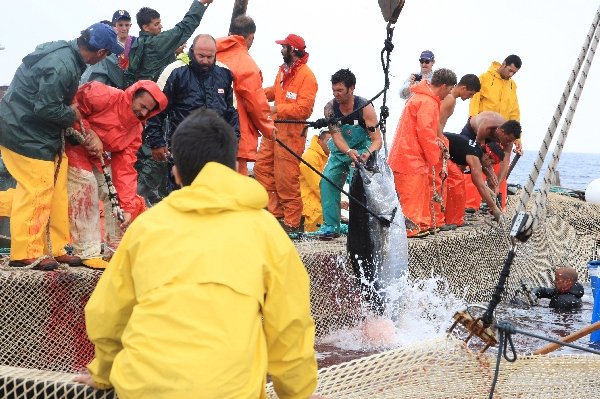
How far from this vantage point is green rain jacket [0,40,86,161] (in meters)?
6.84

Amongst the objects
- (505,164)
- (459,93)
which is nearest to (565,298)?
(505,164)

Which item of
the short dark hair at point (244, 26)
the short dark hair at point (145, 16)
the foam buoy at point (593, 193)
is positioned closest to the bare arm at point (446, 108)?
the short dark hair at point (244, 26)

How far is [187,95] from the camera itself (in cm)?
826

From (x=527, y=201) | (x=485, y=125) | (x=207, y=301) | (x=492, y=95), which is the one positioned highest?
(x=527, y=201)

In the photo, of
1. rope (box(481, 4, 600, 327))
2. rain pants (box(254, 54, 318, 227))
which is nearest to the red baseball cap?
rain pants (box(254, 54, 318, 227))

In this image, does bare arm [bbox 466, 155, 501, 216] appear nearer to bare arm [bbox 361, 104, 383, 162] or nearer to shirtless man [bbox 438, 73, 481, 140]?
shirtless man [bbox 438, 73, 481, 140]

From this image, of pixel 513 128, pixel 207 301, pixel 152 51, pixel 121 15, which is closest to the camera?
pixel 207 301

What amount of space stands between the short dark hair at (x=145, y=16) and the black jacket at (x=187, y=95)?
1380mm

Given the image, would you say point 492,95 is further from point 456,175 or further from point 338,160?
point 338,160

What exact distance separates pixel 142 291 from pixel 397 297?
558 centimetres

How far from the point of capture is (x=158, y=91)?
737 cm

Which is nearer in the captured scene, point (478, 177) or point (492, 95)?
point (478, 177)

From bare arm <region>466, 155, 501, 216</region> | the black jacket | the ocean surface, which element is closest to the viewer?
the black jacket

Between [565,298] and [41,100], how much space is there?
6352 mm
